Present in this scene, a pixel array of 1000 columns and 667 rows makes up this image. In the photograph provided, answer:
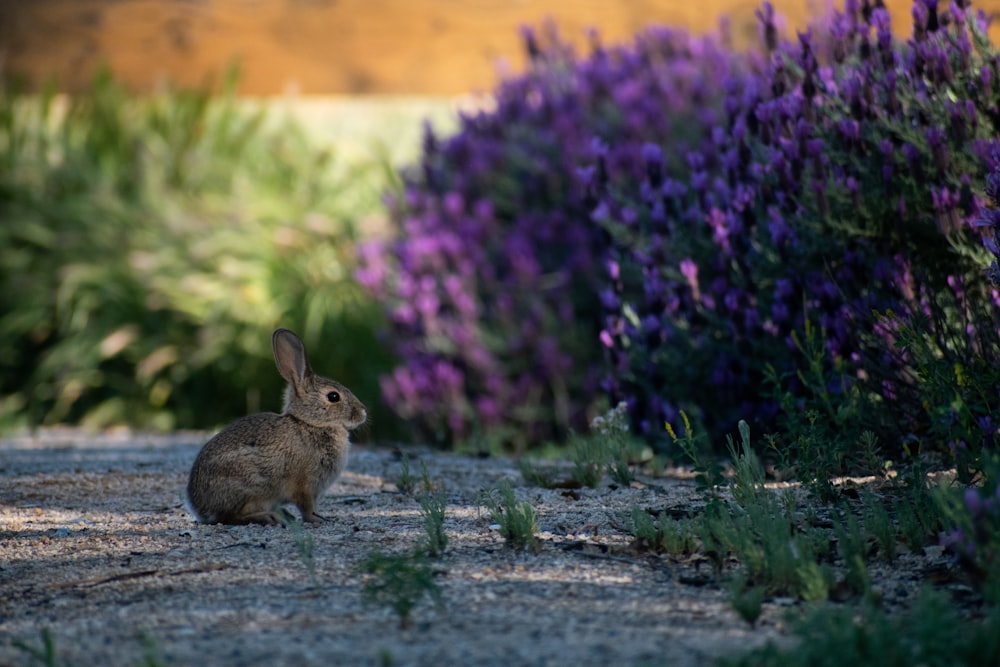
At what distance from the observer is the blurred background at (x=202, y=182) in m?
8.51

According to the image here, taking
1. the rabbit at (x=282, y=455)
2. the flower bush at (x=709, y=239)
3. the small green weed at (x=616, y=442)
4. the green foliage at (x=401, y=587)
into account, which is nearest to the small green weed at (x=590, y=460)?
the small green weed at (x=616, y=442)

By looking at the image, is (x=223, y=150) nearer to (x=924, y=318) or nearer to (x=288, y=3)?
(x=288, y=3)

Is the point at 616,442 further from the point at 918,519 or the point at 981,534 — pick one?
the point at 981,534

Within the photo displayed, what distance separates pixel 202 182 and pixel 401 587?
7271 millimetres

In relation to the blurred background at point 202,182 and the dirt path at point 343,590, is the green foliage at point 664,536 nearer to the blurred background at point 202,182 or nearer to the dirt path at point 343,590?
the dirt path at point 343,590

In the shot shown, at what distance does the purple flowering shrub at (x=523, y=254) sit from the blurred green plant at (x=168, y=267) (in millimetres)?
970

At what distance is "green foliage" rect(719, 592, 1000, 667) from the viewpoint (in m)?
2.42

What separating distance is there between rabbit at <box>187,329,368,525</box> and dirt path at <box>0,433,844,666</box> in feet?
0.38

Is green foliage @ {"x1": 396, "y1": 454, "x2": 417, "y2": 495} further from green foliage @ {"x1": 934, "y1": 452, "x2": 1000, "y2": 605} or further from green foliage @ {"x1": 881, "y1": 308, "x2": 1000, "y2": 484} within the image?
green foliage @ {"x1": 934, "y1": 452, "x2": 1000, "y2": 605}

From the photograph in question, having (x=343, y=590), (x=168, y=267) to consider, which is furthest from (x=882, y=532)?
(x=168, y=267)

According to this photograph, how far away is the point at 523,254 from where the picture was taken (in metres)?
6.61

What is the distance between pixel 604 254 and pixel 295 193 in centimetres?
405

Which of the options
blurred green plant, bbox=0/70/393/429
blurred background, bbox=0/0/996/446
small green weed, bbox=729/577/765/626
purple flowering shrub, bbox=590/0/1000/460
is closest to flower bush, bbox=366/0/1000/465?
purple flowering shrub, bbox=590/0/1000/460

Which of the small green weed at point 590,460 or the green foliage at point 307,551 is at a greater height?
the small green weed at point 590,460
